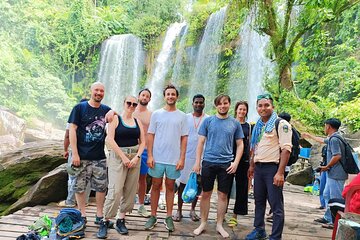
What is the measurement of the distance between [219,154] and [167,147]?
59cm

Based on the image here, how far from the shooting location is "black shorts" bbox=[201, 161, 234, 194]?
11.8ft

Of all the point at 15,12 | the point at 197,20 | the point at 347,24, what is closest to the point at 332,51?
the point at 347,24

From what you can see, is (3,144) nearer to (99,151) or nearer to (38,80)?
(38,80)

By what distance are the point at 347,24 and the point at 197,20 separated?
7474 mm

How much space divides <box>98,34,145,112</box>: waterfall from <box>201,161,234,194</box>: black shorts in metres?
17.1

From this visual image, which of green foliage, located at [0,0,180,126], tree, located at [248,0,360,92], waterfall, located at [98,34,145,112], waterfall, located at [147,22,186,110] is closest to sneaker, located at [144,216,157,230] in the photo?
tree, located at [248,0,360,92]

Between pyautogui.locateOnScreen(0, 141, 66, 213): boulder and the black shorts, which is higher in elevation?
the black shorts

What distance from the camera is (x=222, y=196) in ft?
12.0

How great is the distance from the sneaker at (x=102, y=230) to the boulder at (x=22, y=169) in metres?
2.46

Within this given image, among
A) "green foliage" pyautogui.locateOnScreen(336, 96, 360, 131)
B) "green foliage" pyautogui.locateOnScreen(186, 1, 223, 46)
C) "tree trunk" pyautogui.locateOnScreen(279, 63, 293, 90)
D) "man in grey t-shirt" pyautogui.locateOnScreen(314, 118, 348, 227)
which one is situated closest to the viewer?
"man in grey t-shirt" pyautogui.locateOnScreen(314, 118, 348, 227)

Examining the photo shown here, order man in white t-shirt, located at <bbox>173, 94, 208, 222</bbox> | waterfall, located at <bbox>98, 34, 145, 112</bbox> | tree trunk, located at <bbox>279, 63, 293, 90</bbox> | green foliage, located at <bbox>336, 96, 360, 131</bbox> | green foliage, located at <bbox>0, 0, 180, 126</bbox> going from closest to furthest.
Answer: man in white t-shirt, located at <bbox>173, 94, 208, 222</bbox>, green foliage, located at <bbox>336, 96, 360, 131</bbox>, tree trunk, located at <bbox>279, 63, 293, 90</bbox>, waterfall, located at <bbox>98, 34, 145, 112</bbox>, green foliage, located at <bbox>0, 0, 180, 126</bbox>

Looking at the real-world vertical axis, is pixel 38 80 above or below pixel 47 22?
below

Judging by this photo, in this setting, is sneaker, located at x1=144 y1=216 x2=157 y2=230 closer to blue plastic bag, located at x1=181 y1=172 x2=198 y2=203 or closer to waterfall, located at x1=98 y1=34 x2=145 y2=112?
blue plastic bag, located at x1=181 y1=172 x2=198 y2=203

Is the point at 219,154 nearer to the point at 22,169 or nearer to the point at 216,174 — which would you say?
the point at 216,174
